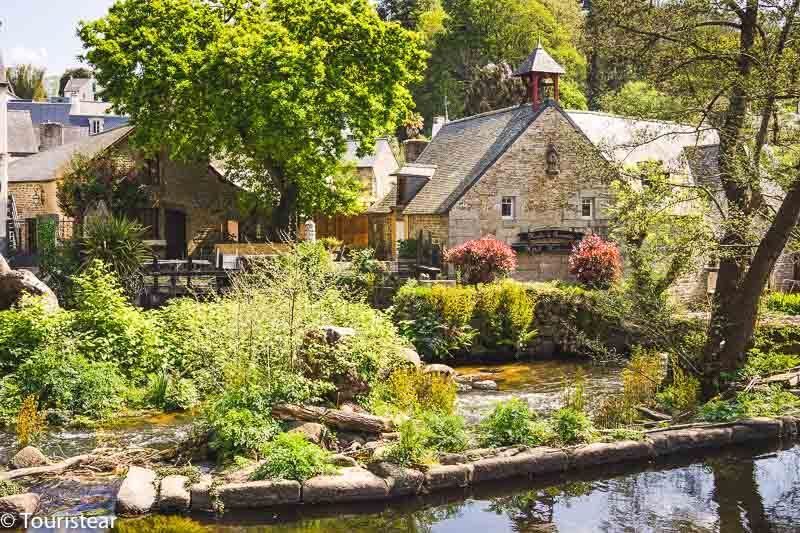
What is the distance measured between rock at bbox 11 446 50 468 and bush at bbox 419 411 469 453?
5303mm

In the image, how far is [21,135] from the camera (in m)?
43.4

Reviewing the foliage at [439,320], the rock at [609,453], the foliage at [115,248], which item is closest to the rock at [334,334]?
the rock at [609,453]

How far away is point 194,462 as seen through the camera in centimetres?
1240

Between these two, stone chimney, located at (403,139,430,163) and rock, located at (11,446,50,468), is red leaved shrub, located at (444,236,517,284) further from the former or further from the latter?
stone chimney, located at (403,139,430,163)

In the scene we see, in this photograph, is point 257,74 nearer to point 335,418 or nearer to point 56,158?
point 56,158

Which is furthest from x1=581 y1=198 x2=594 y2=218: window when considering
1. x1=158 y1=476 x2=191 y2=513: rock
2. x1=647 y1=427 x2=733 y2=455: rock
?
x1=158 y1=476 x2=191 y2=513: rock

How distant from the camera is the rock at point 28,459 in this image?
11.9 metres

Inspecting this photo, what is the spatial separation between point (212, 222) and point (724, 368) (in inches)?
994

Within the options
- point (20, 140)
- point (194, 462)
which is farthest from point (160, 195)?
point (194, 462)

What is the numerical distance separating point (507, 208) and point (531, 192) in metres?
0.99

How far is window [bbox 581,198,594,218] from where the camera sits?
30688 mm

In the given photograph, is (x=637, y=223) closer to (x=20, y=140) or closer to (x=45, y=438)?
(x=45, y=438)

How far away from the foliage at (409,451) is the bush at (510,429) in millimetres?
1196

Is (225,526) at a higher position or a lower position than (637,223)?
lower
